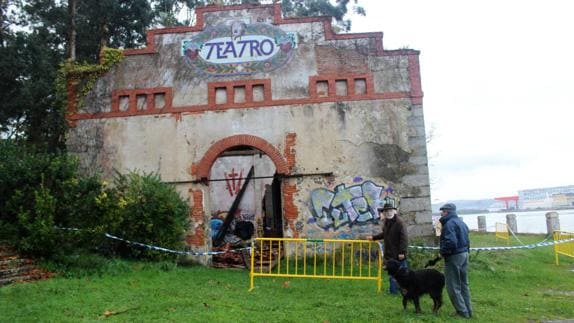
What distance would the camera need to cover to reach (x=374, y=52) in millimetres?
13398

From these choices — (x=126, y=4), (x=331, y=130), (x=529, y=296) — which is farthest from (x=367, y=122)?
(x=126, y=4)

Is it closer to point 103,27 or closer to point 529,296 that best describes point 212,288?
point 529,296

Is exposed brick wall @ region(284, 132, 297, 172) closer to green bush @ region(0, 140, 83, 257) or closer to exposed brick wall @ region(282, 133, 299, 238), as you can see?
exposed brick wall @ region(282, 133, 299, 238)

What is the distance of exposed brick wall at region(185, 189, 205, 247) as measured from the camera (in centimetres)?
1288

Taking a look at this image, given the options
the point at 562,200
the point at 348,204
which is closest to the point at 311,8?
the point at 348,204

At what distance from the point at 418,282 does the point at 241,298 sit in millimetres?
3164

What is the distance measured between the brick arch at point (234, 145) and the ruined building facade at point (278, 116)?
0.03 metres

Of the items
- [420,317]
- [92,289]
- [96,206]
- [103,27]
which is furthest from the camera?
[103,27]

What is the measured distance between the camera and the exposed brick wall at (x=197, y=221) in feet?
42.3

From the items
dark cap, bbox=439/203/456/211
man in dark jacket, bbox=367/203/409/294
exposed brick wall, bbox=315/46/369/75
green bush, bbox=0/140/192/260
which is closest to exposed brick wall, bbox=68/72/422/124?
exposed brick wall, bbox=315/46/369/75

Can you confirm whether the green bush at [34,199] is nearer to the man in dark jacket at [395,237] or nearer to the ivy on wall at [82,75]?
the ivy on wall at [82,75]

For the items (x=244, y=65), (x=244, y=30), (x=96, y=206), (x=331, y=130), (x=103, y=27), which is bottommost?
(x=96, y=206)

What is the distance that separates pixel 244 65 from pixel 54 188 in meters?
6.03

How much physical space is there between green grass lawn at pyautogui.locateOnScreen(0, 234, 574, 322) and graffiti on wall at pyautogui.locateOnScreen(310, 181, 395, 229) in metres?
2.74
